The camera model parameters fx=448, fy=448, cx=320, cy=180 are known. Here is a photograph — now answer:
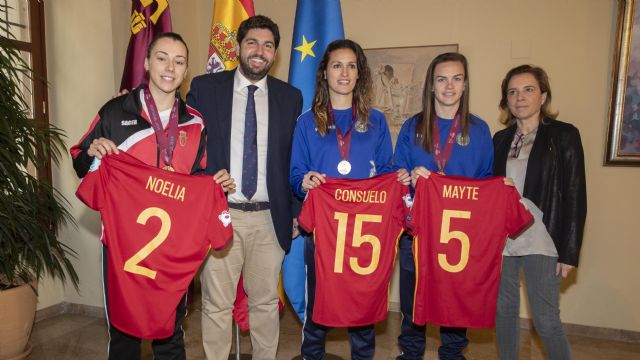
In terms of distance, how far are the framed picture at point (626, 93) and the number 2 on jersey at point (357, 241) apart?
258cm

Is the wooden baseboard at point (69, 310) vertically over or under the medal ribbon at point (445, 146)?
under

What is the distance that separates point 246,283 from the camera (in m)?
2.89

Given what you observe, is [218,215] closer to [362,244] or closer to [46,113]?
[362,244]

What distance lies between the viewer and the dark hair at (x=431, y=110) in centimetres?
273

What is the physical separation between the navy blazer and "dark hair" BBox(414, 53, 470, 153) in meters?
0.81

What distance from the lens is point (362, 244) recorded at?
8.49 ft

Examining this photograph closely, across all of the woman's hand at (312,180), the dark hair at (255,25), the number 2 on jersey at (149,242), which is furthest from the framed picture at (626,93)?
the number 2 on jersey at (149,242)

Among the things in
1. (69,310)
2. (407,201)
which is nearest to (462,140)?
(407,201)

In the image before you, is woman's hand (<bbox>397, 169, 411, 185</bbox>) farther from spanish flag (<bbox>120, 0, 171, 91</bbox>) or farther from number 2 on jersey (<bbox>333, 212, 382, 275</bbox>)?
spanish flag (<bbox>120, 0, 171, 91</bbox>)

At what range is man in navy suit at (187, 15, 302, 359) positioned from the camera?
8.89 feet

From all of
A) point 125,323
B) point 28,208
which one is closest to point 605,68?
point 125,323

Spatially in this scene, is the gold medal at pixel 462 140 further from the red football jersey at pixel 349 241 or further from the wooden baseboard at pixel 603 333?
the wooden baseboard at pixel 603 333

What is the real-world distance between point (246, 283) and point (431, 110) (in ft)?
5.31

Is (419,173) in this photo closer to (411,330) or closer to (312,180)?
(312,180)
